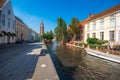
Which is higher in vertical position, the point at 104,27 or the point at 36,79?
the point at 104,27

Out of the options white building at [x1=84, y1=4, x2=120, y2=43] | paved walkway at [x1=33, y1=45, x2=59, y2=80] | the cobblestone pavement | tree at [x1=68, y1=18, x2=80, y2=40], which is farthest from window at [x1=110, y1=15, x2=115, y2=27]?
paved walkway at [x1=33, y1=45, x2=59, y2=80]

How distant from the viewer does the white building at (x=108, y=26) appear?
96.6 feet

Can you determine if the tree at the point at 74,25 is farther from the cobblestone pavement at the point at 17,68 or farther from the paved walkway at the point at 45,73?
the paved walkway at the point at 45,73

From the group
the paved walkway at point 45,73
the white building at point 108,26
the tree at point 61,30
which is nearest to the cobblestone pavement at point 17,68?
the paved walkway at point 45,73

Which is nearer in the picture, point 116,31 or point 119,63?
point 119,63

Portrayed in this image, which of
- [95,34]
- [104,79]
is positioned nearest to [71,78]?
[104,79]

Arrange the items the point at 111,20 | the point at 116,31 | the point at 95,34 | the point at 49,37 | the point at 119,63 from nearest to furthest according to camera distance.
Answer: the point at 119,63 → the point at 116,31 → the point at 111,20 → the point at 95,34 → the point at 49,37

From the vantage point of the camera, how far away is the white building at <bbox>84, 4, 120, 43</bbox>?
29450 millimetres

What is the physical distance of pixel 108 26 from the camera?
32656 mm

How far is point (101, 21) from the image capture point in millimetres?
36156

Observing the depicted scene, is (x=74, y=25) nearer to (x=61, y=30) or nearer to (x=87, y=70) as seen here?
(x=61, y=30)

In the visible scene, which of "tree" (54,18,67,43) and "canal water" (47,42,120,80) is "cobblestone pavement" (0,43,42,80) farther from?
"tree" (54,18,67,43)

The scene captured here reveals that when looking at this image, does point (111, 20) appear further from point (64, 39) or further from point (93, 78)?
point (64, 39)

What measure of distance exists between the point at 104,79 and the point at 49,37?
90043 millimetres
